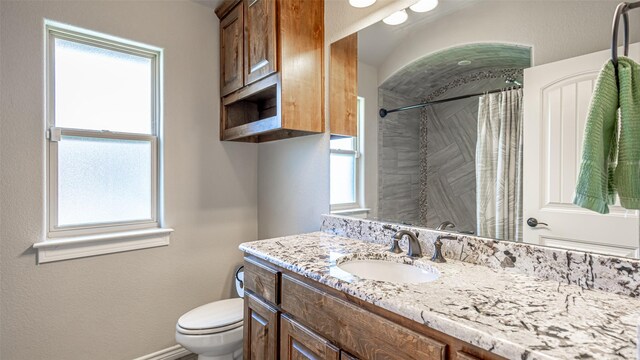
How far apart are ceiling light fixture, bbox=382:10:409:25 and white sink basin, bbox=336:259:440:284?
1.18 meters

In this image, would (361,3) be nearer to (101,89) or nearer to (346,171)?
(346,171)

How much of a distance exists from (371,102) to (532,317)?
124 centimetres

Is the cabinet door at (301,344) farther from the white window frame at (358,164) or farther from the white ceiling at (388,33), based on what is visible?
the white ceiling at (388,33)

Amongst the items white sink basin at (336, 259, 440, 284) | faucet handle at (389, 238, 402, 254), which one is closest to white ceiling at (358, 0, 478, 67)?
faucet handle at (389, 238, 402, 254)

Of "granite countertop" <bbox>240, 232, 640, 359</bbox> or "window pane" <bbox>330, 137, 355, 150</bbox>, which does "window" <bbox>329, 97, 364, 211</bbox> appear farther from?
"granite countertop" <bbox>240, 232, 640, 359</bbox>

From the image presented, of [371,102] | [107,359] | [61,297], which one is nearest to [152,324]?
[107,359]

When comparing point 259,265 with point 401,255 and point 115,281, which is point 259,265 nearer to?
point 401,255

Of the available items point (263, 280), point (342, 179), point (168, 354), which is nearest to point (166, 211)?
point (168, 354)

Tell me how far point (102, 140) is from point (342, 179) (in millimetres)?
1553

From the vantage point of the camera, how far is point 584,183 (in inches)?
33.2

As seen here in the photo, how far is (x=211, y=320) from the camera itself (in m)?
1.78

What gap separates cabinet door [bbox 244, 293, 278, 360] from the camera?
131 cm

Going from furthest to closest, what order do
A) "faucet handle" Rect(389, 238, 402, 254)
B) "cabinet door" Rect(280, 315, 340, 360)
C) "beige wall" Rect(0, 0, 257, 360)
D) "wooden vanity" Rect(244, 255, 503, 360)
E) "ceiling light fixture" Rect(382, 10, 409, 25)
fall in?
"beige wall" Rect(0, 0, 257, 360), "ceiling light fixture" Rect(382, 10, 409, 25), "faucet handle" Rect(389, 238, 402, 254), "cabinet door" Rect(280, 315, 340, 360), "wooden vanity" Rect(244, 255, 503, 360)

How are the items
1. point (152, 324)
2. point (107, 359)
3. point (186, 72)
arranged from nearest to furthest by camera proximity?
point (107, 359) < point (152, 324) < point (186, 72)
